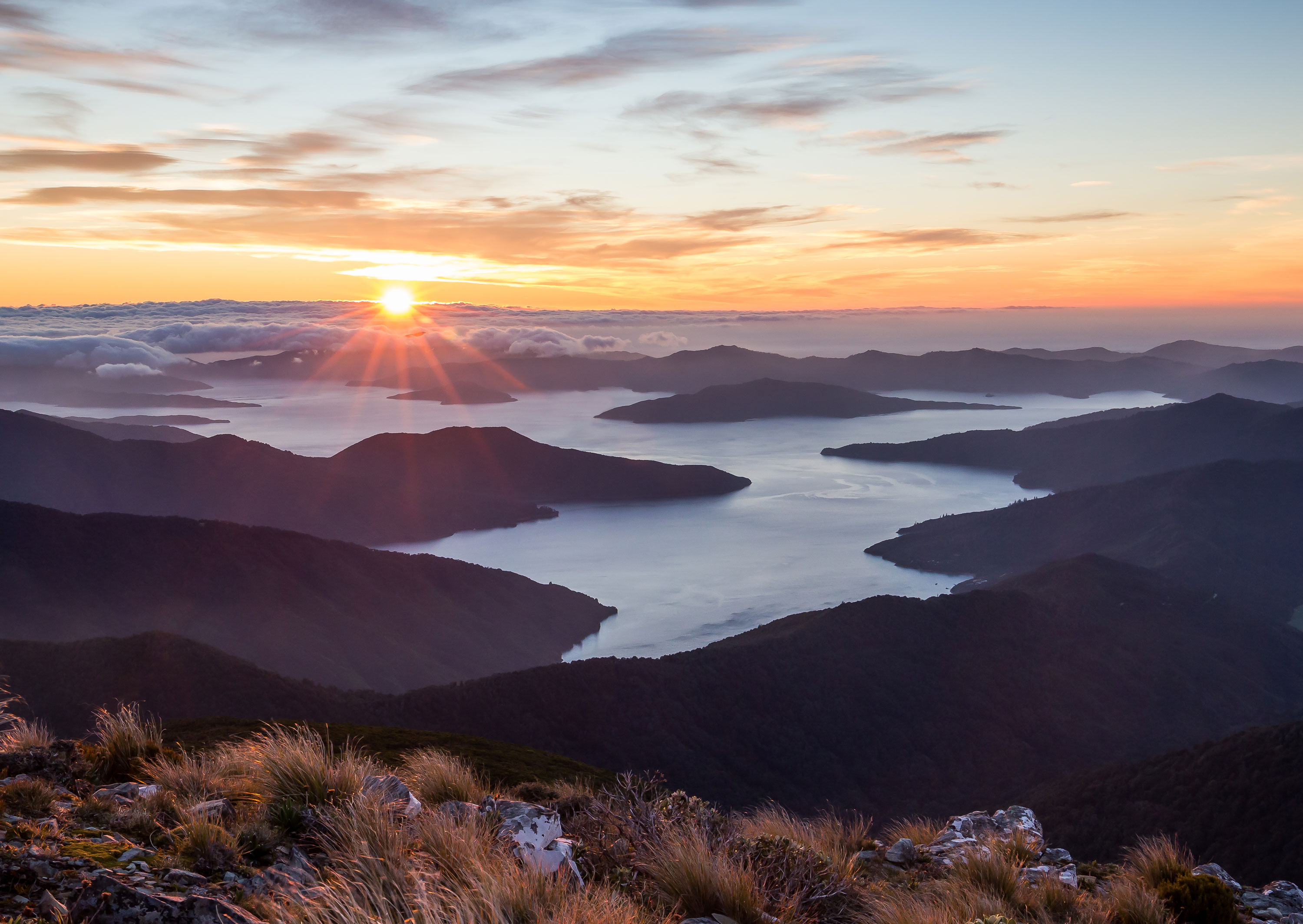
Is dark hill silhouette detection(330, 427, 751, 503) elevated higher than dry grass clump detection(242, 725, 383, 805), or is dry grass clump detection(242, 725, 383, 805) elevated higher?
dry grass clump detection(242, 725, 383, 805)

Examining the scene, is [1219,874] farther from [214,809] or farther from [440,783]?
[214,809]

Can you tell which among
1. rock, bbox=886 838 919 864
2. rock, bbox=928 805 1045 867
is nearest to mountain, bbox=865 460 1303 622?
rock, bbox=928 805 1045 867

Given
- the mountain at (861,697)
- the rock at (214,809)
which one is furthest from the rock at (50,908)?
the mountain at (861,697)

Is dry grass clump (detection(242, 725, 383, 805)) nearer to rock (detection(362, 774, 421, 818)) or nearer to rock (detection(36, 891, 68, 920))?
rock (detection(362, 774, 421, 818))

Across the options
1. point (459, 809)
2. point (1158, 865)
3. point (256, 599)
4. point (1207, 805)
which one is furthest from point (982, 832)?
point (256, 599)

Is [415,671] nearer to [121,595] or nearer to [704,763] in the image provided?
[121,595]

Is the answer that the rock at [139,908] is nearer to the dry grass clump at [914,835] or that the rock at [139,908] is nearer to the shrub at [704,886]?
the shrub at [704,886]

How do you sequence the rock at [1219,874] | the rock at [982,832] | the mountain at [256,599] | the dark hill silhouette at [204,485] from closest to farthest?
the rock at [1219,874] < the rock at [982,832] < the mountain at [256,599] < the dark hill silhouette at [204,485]
